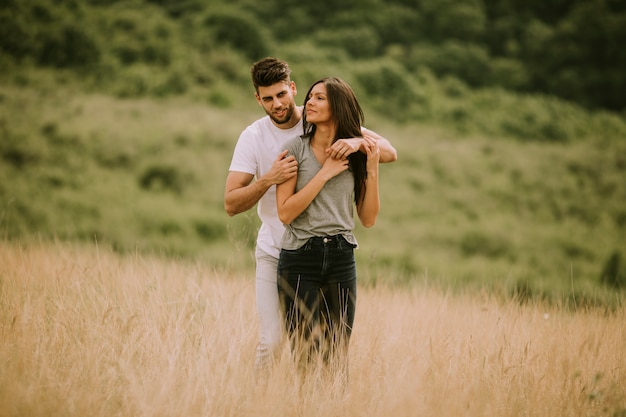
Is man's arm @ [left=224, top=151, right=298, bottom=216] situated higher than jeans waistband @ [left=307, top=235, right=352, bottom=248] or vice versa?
man's arm @ [left=224, top=151, right=298, bottom=216]

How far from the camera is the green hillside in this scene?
2042 cm

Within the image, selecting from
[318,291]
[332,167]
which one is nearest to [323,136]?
[332,167]

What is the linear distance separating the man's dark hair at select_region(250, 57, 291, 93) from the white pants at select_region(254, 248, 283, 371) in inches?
41.0

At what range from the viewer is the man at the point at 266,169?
3.23 meters

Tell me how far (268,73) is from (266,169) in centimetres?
59

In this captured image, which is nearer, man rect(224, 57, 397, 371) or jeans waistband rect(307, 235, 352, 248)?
jeans waistband rect(307, 235, 352, 248)

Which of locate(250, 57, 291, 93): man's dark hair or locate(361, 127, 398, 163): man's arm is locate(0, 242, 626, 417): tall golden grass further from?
locate(250, 57, 291, 93): man's dark hair

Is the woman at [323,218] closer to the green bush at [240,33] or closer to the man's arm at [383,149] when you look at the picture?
the man's arm at [383,149]

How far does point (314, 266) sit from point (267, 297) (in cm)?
43

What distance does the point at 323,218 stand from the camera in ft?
10.0

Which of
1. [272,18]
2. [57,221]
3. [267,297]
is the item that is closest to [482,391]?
[267,297]

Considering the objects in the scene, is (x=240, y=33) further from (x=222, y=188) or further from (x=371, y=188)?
(x=371, y=188)

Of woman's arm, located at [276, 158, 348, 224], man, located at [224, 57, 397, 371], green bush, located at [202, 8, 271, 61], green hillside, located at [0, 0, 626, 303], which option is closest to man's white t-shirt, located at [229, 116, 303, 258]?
man, located at [224, 57, 397, 371]

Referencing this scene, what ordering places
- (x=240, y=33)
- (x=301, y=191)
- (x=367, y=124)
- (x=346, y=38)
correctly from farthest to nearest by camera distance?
1. (x=346, y=38)
2. (x=240, y=33)
3. (x=367, y=124)
4. (x=301, y=191)
